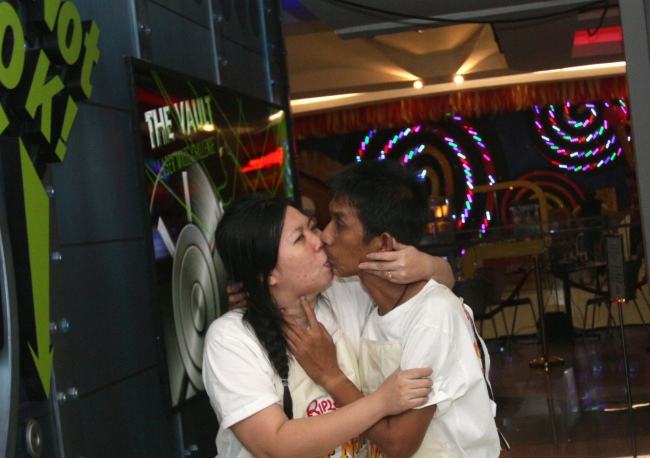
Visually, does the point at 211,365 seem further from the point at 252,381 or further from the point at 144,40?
the point at 144,40

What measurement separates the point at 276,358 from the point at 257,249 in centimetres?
25

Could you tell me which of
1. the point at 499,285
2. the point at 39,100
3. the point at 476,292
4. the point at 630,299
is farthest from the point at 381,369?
the point at 499,285

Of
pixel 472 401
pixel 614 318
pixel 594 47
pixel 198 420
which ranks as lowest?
pixel 614 318

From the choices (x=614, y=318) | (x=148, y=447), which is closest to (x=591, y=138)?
(x=614, y=318)

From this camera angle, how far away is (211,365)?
1.89m

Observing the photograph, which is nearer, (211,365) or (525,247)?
(211,365)

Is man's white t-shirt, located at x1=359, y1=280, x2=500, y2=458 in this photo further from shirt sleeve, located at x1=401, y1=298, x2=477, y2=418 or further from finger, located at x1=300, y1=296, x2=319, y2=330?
finger, located at x1=300, y1=296, x2=319, y2=330

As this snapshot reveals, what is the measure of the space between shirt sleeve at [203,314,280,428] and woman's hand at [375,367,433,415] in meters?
0.24

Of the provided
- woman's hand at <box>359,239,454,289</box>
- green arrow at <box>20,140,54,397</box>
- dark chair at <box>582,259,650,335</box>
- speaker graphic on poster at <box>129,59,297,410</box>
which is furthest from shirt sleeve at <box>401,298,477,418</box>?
dark chair at <box>582,259,650,335</box>

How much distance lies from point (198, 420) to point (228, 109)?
1.22 m

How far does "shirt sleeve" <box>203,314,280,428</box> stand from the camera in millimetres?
1830

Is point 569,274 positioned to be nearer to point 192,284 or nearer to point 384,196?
point 192,284

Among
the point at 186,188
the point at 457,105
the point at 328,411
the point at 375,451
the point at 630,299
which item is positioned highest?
the point at 457,105

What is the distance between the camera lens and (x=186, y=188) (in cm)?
296
